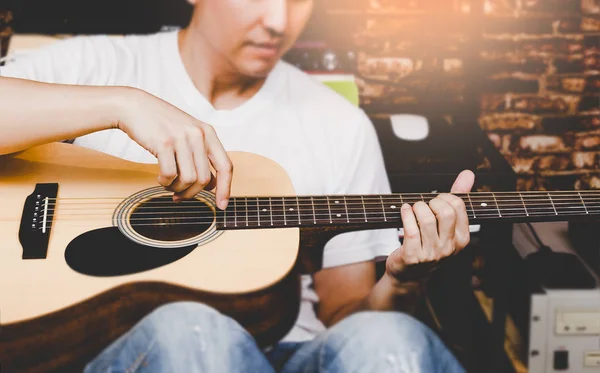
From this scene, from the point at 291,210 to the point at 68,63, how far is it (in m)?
0.49

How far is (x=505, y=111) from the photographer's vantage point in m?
1.37

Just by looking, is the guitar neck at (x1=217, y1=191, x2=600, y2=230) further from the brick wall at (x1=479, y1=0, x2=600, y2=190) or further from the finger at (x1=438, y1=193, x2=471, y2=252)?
the brick wall at (x1=479, y1=0, x2=600, y2=190)

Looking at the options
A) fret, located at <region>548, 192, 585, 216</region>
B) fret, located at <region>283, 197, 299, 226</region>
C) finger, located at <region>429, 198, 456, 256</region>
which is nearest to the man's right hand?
fret, located at <region>283, 197, 299, 226</region>

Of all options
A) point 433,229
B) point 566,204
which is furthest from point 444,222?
point 566,204

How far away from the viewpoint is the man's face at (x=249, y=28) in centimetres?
105

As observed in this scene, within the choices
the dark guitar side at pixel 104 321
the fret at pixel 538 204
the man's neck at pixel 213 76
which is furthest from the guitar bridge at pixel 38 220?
the fret at pixel 538 204

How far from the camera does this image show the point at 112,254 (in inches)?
35.5

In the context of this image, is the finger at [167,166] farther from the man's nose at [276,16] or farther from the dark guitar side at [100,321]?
the man's nose at [276,16]

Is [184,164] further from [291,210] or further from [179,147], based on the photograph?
[291,210]

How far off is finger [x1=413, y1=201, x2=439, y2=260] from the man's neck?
0.39 m

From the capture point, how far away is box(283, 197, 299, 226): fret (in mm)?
959

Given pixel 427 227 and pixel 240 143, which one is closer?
pixel 427 227

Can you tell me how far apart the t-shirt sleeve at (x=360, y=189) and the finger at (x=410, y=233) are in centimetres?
13

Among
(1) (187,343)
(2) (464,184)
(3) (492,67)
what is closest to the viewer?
(1) (187,343)
